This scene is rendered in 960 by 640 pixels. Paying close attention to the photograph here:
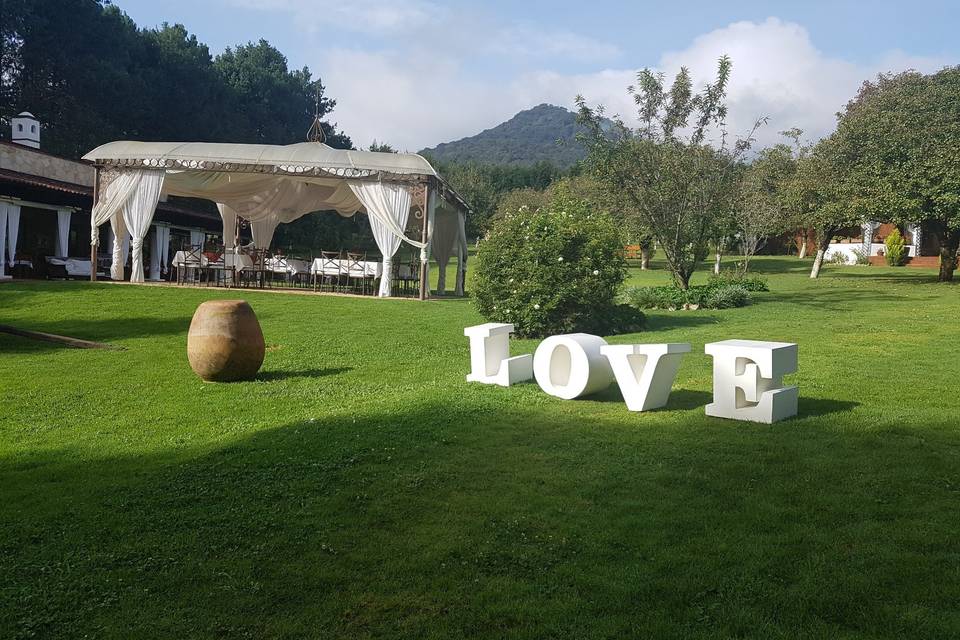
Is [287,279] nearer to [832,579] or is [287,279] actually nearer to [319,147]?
[319,147]

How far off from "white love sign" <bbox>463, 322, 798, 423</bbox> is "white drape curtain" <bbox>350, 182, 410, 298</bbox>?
11.3m

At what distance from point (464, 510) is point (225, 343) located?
4.56 meters

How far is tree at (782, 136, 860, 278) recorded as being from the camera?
24547 millimetres

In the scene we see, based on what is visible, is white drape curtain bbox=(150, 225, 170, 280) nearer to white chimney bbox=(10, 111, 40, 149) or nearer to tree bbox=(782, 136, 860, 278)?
white chimney bbox=(10, 111, 40, 149)

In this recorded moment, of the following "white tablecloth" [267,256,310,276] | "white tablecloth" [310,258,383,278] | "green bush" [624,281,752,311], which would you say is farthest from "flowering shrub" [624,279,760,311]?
"white tablecloth" [267,256,310,276]

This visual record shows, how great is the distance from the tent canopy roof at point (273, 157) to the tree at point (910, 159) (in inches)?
512

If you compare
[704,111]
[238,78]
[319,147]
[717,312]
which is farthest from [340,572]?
[238,78]

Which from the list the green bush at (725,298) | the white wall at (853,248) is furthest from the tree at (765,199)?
the green bush at (725,298)

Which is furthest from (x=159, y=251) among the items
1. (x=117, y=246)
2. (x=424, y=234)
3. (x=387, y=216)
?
(x=424, y=234)

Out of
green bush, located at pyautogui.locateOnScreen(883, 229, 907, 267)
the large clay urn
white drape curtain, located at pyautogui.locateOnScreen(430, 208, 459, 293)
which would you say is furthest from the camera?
green bush, located at pyautogui.locateOnScreen(883, 229, 907, 267)

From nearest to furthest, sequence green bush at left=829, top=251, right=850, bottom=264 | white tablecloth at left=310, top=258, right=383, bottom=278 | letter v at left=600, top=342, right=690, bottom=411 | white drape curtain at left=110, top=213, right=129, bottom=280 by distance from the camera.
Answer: letter v at left=600, top=342, right=690, bottom=411 < white tablecloth at left=310, top=258, right=383, bottom=278 < white drape curtain at left=110, top=213, right=129, bottom=280 < green bush at left=829, top=251, right=850, bottom=264

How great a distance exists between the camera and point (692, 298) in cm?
1661

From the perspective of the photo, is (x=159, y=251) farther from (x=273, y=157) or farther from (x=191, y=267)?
(x=273, y=157)

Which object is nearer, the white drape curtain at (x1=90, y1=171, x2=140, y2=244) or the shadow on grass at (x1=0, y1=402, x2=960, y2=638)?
the shadow on grass at (x1=0, y1=402, x2=960, y2=638)
